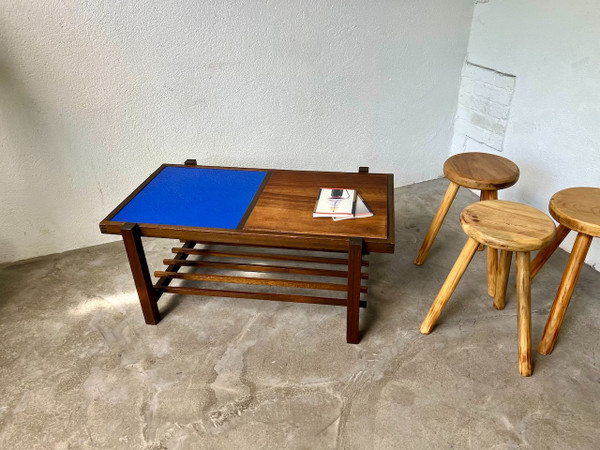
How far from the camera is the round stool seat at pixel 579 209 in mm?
1698

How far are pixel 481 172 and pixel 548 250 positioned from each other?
1.60 ft

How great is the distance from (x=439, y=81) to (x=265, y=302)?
6.63 ft

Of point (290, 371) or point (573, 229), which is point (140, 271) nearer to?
point (290, 371)

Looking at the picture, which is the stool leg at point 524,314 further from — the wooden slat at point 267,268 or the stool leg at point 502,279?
the wooden slat at point 267,268

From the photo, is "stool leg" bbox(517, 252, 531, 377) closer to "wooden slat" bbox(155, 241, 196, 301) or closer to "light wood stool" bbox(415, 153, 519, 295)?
"light wood stool" bbox(415, 153, 519, 295)

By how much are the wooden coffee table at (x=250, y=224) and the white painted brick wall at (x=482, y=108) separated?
119 cm

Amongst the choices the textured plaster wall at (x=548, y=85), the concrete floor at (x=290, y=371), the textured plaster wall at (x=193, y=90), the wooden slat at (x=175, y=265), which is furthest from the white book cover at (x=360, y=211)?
the textured plaster wall at (x=548, y=85)

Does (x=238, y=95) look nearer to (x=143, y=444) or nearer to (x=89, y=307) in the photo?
(x=89, y=307)

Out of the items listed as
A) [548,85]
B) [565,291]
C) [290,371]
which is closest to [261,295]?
[290,371]

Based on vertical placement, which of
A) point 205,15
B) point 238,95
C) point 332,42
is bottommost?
point 238,95

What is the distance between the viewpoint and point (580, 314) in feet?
6.97

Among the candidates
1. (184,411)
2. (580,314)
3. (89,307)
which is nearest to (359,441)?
(184,411)

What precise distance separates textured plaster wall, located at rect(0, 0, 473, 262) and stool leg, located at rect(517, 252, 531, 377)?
5.39 feet

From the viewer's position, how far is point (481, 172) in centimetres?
217
